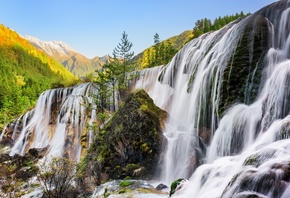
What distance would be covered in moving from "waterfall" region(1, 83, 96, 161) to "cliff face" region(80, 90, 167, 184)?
1218 cm

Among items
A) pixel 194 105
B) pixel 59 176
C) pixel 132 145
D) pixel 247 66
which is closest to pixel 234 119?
pixel 247 66

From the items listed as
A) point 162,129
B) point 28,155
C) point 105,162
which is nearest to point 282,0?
point 162,129

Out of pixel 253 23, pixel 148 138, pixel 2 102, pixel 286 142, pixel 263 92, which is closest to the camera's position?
pixel 286 142

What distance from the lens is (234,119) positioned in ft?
59.7

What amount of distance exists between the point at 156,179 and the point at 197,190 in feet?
27.1

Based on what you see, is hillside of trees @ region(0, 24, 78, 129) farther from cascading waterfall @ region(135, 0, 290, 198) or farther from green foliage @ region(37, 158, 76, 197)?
cascading waterfall @ region(135, 0, 290, 198)

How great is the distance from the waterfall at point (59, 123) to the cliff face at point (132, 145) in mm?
12176

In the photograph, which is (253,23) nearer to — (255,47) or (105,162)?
(255,47)

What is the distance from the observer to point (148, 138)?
2350 centimetres

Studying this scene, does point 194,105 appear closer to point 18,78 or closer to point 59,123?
point 59,123

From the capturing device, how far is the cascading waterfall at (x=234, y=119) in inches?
423

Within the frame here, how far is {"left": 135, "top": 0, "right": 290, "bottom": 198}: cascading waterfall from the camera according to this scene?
10734 millimetres

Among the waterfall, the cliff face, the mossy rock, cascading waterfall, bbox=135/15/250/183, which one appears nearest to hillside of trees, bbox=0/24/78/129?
the waterfall

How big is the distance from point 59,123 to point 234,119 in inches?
1221
